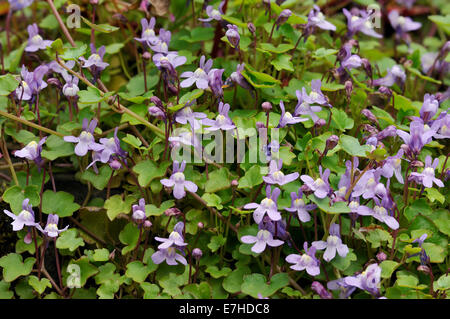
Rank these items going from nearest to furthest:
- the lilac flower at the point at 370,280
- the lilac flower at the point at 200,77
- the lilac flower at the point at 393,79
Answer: the lilac flower at the point at 370,280 → the lilac flower at the point at 200,77 → the lilac flower at the point at 393,79

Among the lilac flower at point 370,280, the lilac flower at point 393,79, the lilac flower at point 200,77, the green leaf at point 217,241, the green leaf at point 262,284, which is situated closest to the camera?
the lilac flower at point 370,280

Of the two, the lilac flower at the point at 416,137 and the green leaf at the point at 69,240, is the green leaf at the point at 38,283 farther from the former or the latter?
the lilac flower at the point at 416,137

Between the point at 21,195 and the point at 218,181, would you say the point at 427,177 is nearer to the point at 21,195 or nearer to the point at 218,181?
the point at 218,181

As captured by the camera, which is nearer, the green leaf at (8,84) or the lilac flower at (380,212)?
the lilac flower at (380,212)

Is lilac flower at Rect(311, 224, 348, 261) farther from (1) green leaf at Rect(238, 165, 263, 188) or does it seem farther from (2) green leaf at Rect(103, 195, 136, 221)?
(2) green leaf at Rect(103, 195, 136, 221)

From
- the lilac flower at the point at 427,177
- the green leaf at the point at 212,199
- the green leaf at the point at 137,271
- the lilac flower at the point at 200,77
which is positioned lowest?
the green leaf at the point at 137,271

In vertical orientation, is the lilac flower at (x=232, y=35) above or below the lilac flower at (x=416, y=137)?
Answer: above

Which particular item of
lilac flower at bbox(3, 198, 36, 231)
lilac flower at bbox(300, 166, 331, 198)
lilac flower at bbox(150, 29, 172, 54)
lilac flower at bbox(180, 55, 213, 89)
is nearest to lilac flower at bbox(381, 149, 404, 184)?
lilac flower at bbox(300, 166, 331, 198)

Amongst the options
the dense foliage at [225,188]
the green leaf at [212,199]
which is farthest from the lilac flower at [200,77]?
the green leaf at [212,199]
